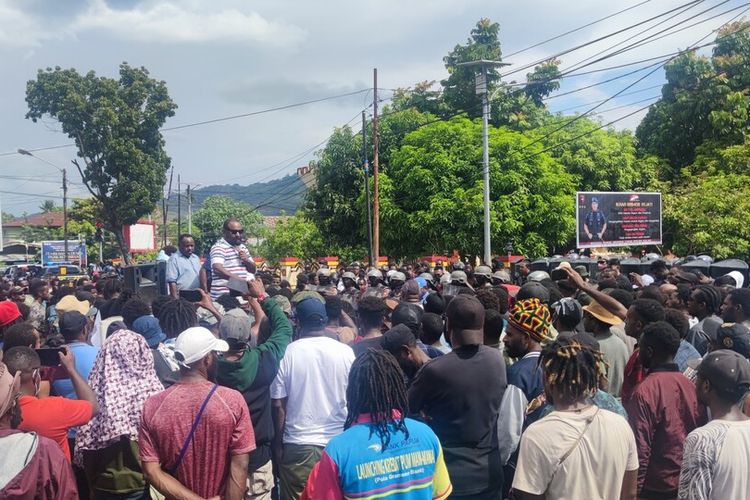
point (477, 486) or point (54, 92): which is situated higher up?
point (54, 92)

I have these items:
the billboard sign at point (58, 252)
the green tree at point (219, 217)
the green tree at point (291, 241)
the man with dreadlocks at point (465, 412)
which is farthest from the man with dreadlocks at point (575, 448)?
the green tree at point (219, 217)

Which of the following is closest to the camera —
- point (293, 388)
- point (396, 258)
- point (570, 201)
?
point (293, 388)

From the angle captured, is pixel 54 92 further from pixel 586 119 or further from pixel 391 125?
pixel 586 119

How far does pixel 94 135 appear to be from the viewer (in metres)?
33.0

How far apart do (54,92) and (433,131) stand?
19.2m

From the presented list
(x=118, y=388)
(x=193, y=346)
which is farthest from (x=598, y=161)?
(x=193, y=346)

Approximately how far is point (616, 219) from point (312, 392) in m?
20.2

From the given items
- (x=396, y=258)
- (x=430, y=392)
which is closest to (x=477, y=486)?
(x=430, y=392)

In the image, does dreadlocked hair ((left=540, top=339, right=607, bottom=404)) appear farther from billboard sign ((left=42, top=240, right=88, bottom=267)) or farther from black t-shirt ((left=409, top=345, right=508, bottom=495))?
billboard sign ((left=42, top=240, right=88, bottom=267))

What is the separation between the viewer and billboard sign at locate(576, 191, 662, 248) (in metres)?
21.6

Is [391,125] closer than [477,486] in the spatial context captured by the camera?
No

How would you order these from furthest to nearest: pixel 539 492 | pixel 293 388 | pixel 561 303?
pixel 561 303, pixel 293 388, pixel 539 492

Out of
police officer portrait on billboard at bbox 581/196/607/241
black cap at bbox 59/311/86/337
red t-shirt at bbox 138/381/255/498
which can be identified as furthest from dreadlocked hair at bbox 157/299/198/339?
police officer portrait on billboard at bbox 581/196/607/241

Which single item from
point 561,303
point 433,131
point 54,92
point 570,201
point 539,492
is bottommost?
point 539,492
